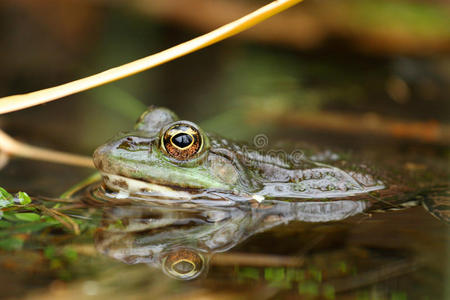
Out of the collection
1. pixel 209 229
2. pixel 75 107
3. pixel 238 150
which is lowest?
pixel 209 229

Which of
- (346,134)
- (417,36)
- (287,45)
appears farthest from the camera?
(287,45)

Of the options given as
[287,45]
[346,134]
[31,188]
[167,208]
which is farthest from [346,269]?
[287,45]

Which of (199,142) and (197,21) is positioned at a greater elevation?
(197,21)

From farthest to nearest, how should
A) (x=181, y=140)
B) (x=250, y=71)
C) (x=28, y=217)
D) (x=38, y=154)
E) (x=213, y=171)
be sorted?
(x=250, y=71) < (x=38, y=154) < (x=213, y=171) < (x=181, y=140) < (x=28, y=217)

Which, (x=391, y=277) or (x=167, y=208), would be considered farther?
(x=167, y=208)

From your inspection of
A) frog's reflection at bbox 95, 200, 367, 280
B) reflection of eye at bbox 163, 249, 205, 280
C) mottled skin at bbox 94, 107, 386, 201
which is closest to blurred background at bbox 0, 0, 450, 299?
mottled skin at bbox 94, 107, 386, 201

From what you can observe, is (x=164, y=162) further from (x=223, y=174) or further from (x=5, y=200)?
(x=5, y=200)

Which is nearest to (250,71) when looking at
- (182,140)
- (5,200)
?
(182,140)

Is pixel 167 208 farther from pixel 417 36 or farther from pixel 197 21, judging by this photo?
pixel 417 36
